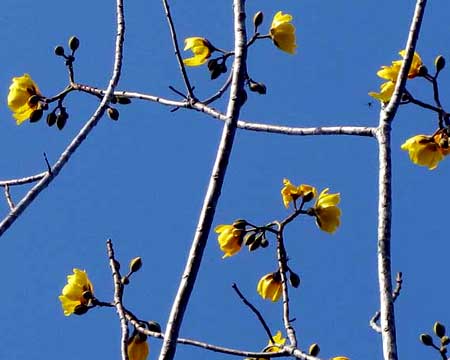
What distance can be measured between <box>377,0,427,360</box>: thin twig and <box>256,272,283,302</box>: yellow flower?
150cm

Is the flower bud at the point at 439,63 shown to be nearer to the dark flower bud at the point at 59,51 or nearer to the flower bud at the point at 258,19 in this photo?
the flower bud at the point at 258,19

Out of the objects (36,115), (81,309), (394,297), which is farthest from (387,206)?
(36,115)

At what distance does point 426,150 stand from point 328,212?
67 centimetres

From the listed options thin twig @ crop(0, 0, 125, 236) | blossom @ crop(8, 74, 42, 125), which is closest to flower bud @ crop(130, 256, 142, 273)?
thin twig @ crop(0, 0, 125, 236)

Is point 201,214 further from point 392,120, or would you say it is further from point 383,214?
point 392,120

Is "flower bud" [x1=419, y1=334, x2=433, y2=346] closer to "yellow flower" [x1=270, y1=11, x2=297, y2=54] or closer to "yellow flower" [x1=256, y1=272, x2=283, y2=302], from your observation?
"yellow flower" [x1=256, y1=272, x2=283, y2=302]

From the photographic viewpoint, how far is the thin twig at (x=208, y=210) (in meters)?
3.26

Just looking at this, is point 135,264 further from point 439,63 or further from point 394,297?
point 439,63

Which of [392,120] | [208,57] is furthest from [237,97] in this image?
[208,57]

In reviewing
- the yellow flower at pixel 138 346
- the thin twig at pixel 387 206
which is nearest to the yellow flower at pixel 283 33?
the thin twig at pixel 387 206

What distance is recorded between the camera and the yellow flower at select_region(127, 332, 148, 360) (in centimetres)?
445

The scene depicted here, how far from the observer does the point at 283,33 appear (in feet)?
20.0

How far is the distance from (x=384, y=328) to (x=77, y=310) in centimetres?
220

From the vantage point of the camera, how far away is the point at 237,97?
148 inches
